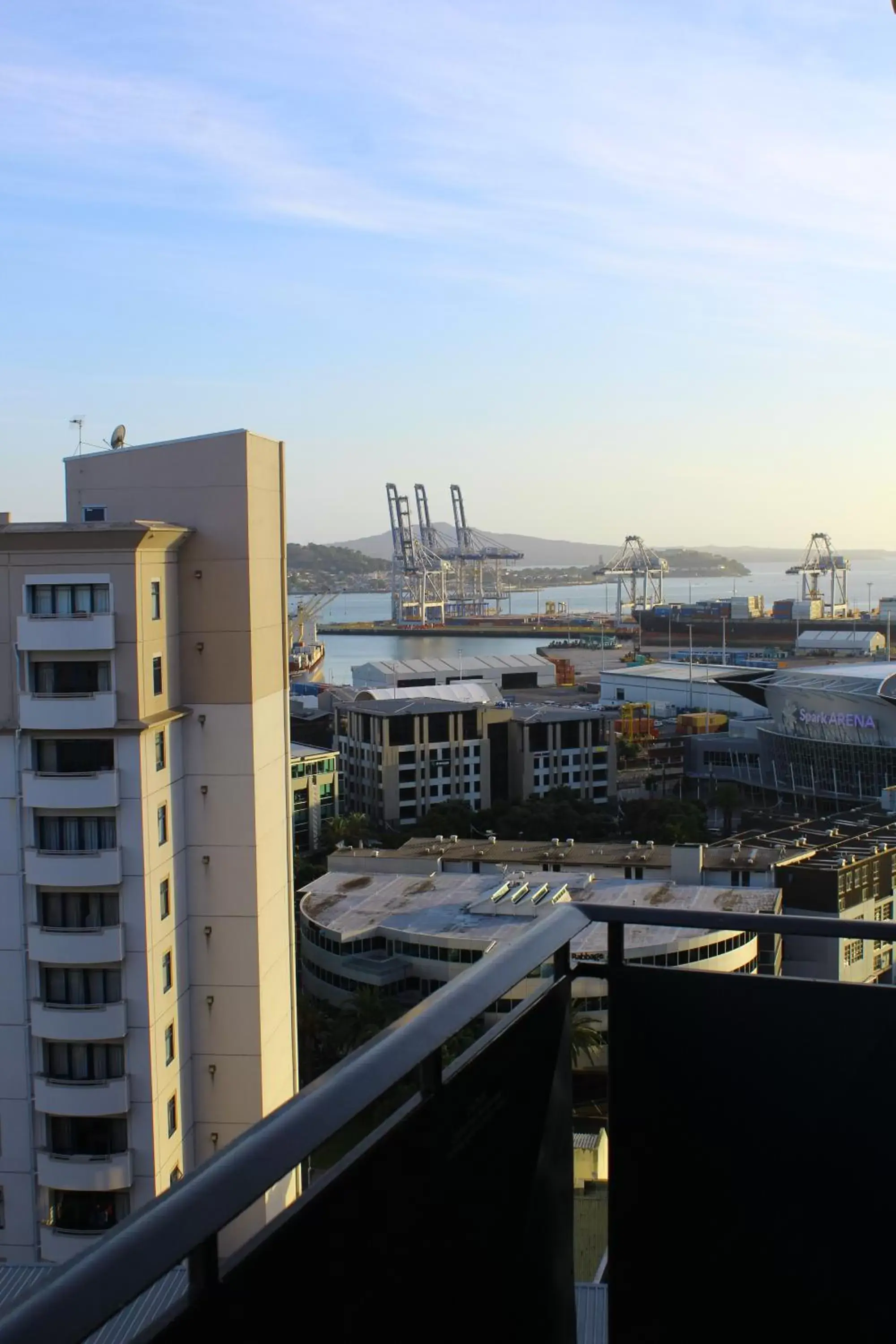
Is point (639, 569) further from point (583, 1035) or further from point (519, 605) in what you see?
point (583, 1035)

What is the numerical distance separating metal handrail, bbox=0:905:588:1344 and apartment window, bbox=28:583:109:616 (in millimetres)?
1672

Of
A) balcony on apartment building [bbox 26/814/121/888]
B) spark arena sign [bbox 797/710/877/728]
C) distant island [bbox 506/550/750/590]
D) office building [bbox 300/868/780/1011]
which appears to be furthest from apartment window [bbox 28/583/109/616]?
distant island [bbox 506/550/750/590]

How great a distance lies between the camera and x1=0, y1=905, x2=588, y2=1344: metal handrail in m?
0.21

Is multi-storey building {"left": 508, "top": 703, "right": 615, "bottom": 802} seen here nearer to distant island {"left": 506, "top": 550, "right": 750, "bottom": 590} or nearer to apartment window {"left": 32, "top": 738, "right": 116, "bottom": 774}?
apartment window {"left": 32, "top": 738, "right": 116, "bottom": 774}

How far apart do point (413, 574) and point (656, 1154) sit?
25.0 m

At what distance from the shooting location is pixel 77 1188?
194 cm

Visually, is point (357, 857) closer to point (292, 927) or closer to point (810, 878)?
point (810, 878)

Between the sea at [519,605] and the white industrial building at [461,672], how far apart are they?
165 centimetres

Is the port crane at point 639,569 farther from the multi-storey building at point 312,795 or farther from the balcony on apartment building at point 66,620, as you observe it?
the balcony on apartment building at point 66,620

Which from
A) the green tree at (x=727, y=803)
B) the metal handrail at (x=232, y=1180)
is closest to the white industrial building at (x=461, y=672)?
the green tree at (x=727, y=803)

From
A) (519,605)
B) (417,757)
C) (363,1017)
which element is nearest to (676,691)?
(417,757)

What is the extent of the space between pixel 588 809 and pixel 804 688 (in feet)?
7.70

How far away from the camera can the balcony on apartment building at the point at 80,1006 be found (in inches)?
76.1

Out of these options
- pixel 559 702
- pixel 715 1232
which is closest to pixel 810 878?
pixel 715 1232
